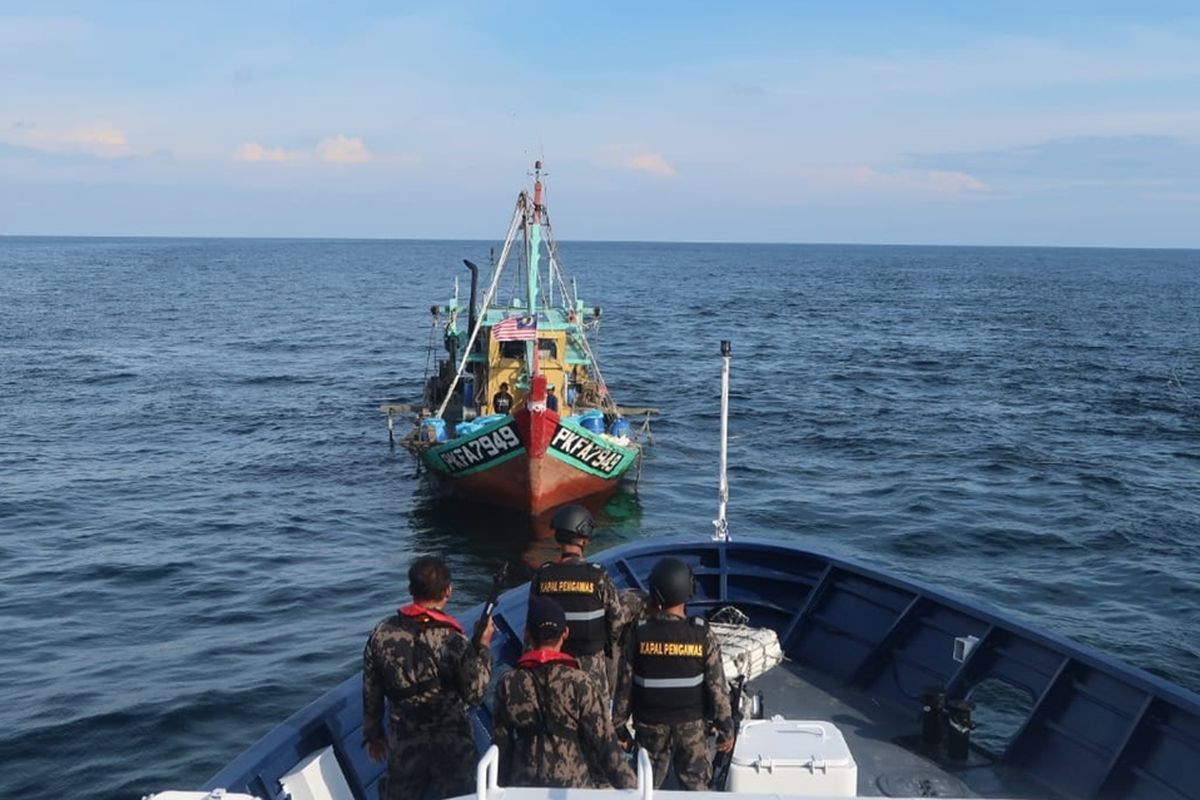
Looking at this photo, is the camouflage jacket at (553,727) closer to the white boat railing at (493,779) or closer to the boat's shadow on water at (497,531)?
the white boat railing at (493,779)

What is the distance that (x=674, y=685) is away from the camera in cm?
598

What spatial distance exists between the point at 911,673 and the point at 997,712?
561 cm

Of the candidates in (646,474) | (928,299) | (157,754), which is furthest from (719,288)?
(157,754)

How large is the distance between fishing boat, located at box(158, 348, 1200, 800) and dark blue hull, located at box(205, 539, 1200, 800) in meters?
0.01

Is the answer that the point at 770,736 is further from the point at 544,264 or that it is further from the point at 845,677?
the point at 544,264

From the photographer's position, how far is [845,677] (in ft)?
32.7

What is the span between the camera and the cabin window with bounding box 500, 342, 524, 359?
92.3 ft

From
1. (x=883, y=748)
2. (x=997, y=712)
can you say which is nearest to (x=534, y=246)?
(x=997, y=712)

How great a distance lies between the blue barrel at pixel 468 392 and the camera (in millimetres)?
29309

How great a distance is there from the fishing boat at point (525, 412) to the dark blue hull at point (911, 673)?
Result: 1207cm

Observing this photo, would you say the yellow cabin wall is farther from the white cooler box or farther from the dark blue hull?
the white cooler box

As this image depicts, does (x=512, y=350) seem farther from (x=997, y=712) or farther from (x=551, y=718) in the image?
(x=551, y=718)

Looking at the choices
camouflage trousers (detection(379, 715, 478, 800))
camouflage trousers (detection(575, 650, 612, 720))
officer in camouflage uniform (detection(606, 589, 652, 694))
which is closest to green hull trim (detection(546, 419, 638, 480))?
officer in camouflage uniform (detection(606, 589, 652, 694))

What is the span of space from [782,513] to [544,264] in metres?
105
